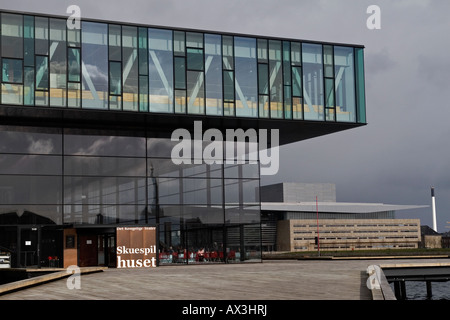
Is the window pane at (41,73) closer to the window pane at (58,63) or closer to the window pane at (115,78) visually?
the window pane at (58,63)

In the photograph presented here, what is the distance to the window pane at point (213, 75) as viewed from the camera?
1657 inches

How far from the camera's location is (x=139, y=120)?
42500 mm

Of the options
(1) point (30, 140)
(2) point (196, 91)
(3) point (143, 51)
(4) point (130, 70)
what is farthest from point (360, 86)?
(1) point (30, 140)

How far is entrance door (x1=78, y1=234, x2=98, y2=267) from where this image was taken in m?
41.6

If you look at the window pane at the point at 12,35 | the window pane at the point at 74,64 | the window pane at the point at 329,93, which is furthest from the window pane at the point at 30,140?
the window pane at the point at 329,93

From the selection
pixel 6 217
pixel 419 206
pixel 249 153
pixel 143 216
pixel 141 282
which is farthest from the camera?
pixel 419 206

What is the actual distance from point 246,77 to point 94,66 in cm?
931

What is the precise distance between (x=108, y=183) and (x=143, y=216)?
9.47 feet

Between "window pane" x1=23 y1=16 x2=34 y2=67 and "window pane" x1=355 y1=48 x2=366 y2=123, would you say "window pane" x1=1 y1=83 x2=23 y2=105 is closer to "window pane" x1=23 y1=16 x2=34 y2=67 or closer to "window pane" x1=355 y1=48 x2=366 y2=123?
"window pane" x1=23 y1=16 x2=34 y2=67

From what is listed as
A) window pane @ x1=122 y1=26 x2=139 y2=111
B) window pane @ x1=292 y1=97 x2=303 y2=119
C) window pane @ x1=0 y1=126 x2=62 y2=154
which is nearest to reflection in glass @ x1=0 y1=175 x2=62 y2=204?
window pane @ x1=0 y1=126 x2=62 y2=154

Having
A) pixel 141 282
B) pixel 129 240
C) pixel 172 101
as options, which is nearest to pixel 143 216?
pixel 129 240

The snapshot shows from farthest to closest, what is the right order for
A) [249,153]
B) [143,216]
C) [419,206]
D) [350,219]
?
[419,206] → [350,219] → [249,153] → [143,216]

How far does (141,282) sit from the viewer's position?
83.5 ft
